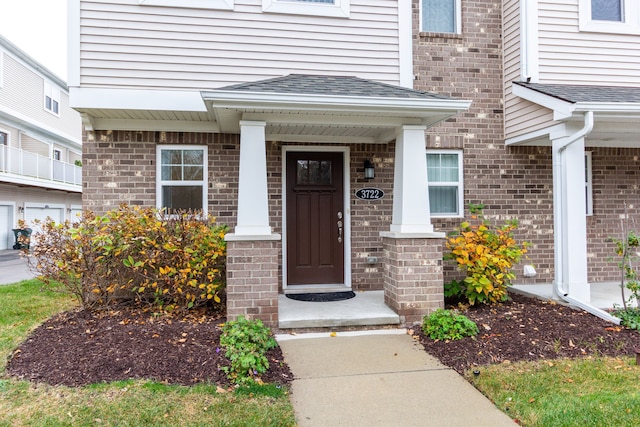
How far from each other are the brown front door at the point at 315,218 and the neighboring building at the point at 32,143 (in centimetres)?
1397

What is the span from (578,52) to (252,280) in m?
6.35

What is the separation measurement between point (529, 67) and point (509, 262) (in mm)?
3232

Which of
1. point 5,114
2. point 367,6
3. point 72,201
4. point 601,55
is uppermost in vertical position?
point 5,114

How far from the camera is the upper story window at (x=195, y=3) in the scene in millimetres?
5608

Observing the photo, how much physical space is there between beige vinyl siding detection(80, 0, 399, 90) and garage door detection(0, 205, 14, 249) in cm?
1491

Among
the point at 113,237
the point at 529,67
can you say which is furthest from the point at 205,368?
the point at 529,67

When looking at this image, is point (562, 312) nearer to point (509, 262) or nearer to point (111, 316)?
point (509, 262)

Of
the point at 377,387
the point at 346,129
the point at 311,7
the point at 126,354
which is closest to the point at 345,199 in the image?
the point at 346,129

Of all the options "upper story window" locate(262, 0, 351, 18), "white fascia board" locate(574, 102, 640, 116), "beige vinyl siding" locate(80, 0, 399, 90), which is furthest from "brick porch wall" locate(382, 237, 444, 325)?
"upper story window" locate(262, 0, 351, 18)

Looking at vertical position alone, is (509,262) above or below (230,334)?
above

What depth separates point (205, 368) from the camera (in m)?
3.56

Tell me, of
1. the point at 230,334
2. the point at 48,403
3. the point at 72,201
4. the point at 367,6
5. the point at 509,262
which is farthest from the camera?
the point at 72,201

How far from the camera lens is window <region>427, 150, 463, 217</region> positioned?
6837mm

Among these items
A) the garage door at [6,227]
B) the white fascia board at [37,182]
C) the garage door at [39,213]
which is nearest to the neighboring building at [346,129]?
the white fascia board at [37,182]
